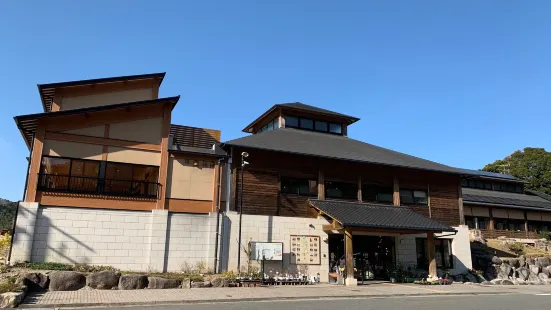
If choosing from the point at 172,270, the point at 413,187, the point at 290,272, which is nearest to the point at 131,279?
the point at 172,270

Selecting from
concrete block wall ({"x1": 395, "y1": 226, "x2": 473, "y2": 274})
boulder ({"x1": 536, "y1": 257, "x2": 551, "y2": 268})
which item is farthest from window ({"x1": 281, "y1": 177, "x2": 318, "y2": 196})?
boulder ({"x1": 536, "y1": 257, "x2": 551, "y2": 268})

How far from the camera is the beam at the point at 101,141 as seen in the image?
1814cm

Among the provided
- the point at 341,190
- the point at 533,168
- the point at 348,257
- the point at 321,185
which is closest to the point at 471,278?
the point at 341,190

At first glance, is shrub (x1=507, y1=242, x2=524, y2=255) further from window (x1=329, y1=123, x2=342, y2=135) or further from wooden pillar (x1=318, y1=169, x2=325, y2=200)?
wooden pillar (x1=318, y1=169, x2=325, y2=200)

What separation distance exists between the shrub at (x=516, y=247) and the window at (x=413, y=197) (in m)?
10.5

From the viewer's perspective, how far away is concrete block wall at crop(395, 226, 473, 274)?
23402 mm

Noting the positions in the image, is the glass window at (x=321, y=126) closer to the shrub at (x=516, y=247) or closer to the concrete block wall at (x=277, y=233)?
the concrete block wall at (x=277, y=233)

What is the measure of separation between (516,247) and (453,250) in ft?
29.5

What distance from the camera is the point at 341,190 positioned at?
23.3 meters

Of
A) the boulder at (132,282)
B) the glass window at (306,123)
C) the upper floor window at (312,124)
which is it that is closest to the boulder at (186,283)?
the boulder at (132,282)

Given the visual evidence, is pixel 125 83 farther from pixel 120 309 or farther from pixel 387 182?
pixel 387 182

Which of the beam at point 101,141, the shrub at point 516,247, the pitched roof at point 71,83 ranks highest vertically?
the pitched roof at point 71,83

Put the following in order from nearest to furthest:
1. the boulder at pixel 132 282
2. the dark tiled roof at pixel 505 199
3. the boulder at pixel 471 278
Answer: the boulder at pixel 132 282 < the boulder at pixel 471 278 < the dark tiled roof at pixel 505 199

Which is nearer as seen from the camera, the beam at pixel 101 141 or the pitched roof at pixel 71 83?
the beam at pixel 101 141
